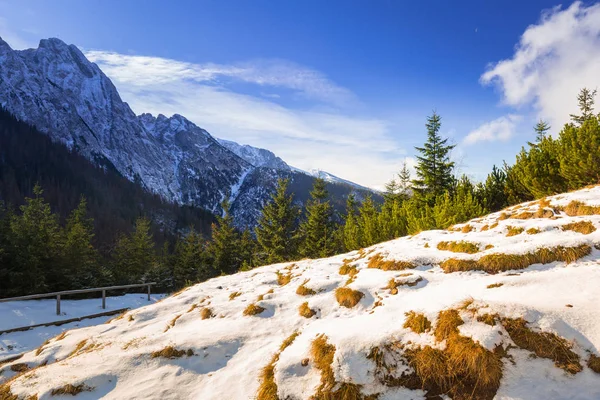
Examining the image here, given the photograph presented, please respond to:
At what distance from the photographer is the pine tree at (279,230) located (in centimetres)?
3262

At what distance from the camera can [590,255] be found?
243 inches

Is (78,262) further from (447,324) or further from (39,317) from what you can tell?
(447,324)

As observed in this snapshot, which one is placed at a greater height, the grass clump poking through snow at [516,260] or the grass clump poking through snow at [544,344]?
the grass clump poking through snow at [516,260]

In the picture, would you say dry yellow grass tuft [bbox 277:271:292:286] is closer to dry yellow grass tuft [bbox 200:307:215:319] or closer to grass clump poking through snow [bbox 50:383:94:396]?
dry yellow grass tuft [bbox 200:307:215:319]

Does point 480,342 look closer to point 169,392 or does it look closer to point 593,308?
point 593,308

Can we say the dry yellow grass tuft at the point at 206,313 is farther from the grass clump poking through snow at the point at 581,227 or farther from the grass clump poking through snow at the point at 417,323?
the grass clump poking through snow at the point at 581,227

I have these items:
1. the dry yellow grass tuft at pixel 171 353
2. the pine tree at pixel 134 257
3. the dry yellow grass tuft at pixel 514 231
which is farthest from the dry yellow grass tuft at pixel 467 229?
the pine tree at pixel 134 257

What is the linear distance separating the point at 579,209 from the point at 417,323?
7980 millimetres

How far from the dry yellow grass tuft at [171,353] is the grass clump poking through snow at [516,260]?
6284mm

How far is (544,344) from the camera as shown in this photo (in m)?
4.14

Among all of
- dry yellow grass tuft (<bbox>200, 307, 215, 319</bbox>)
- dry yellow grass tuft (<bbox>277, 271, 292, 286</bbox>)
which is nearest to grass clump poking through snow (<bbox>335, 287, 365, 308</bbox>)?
dry yellow grass tuft (<bbox>277, 271, 292, 286</bbox>)

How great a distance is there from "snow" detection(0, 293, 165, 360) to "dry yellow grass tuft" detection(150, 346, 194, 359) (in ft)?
24.0

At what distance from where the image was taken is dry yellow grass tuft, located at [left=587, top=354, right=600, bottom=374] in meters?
3.74

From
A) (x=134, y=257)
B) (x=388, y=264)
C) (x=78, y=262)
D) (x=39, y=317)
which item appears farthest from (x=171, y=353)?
(x=134, y=257)
